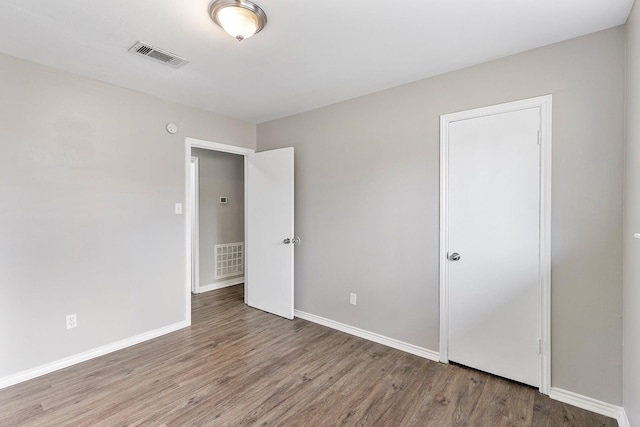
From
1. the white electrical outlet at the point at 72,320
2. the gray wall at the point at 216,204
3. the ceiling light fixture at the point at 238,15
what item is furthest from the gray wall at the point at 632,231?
the gray wall at the point at 216,204

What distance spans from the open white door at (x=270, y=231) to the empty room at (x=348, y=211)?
318 mm

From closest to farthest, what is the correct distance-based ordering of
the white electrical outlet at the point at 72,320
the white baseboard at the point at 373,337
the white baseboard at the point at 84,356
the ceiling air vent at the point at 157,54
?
the ceiling air vent at the point at 157,54, the white baseboard at the point at 84,356, the white electrical outlet at the point at 72,320, the white baseboard at the point at 373,337

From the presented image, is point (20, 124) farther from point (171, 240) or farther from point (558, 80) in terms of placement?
point (558, 80)

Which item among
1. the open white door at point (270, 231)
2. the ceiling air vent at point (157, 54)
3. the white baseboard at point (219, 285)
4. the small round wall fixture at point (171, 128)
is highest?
the ceiling air vent at point (157, 54)

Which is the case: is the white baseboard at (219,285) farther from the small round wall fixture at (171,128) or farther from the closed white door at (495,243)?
the closed white door at (495,243)

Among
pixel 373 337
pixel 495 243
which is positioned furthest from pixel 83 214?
pixel 495 243

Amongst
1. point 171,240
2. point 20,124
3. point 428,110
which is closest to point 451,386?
point 428,110

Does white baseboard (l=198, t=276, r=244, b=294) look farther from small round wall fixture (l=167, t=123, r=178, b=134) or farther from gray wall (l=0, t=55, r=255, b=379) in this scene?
small round wall fixture (l=167, t=123, r=178, b=134)

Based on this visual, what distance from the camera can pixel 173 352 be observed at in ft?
9.12

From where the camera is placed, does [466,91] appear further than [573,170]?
Yes

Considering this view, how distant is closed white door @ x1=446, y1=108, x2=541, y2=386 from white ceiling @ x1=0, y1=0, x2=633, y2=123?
57 cm

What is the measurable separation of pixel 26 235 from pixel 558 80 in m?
4.08

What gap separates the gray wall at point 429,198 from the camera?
6.34ft

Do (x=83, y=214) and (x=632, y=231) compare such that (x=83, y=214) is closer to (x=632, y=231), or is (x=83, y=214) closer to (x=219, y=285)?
(x=219, y=285)
